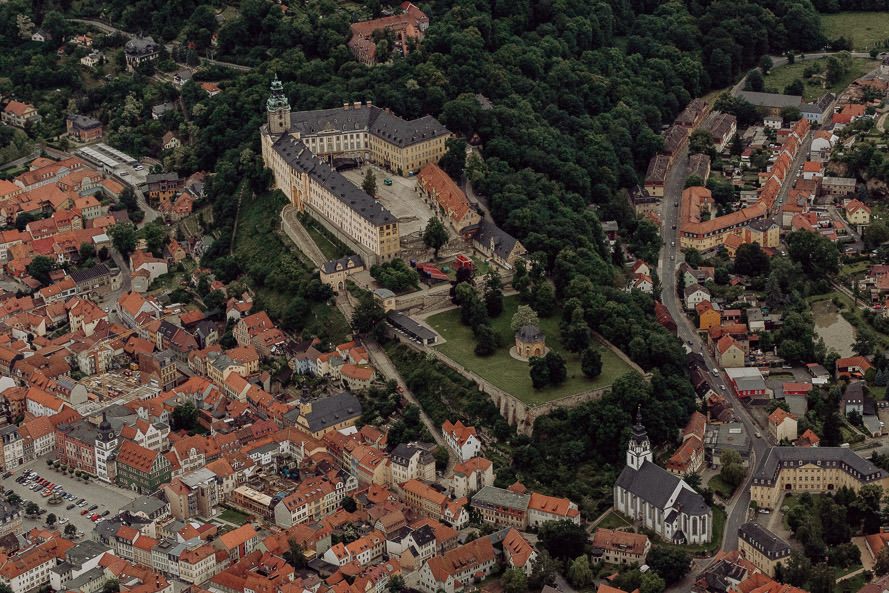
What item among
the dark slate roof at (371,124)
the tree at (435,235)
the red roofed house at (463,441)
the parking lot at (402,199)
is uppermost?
the dark slate roof at (371,124)

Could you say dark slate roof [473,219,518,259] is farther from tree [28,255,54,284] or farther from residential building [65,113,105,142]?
residential building [65,113,105,142]

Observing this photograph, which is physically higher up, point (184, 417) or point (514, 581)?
point (514, 581)

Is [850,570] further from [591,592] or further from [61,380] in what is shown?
[61,380]

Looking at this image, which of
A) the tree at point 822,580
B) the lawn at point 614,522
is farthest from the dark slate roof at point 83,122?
the tree at point 822,580

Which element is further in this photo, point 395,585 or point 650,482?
point 650,482

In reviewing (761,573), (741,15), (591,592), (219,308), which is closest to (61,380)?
(219,308)

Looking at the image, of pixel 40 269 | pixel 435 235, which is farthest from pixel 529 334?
pixel 40 269

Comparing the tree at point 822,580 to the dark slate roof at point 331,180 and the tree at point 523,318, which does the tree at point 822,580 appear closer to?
the tree at point 523,318

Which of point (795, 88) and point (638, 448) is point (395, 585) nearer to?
point (638, 448)

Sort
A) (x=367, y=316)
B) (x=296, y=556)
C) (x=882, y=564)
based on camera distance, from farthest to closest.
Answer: (x=367, y=316), (x=296, y=556), (x=882, y=564)
